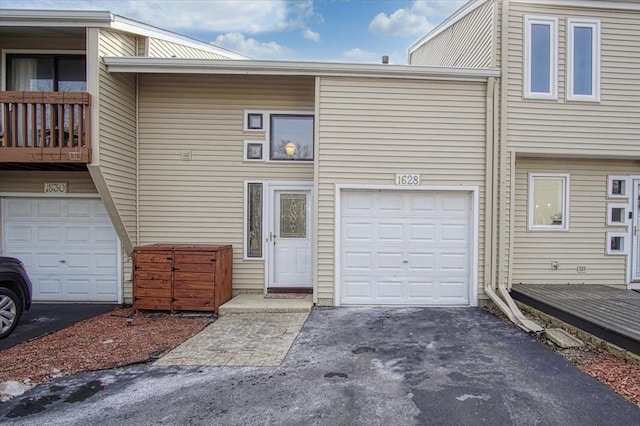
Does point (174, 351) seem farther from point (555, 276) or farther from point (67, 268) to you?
point (555, 276)

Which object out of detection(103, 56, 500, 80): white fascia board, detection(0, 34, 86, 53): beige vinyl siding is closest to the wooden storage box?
detection(103, 56, 500, 80): white fascia board

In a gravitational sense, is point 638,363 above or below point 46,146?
below

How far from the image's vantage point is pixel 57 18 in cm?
574

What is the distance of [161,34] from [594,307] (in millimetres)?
8817

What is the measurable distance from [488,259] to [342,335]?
314 centimetres

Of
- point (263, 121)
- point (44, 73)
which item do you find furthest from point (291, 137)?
point (44, 73)

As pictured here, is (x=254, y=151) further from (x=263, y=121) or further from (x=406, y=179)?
(x=406, y=179)

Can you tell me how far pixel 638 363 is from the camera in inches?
153

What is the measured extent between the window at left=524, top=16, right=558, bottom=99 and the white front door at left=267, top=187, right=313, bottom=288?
448 centimetres

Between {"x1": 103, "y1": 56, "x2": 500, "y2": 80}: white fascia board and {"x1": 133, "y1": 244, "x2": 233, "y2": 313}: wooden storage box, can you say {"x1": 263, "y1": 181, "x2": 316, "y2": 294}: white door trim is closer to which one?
{"x1": 133, "y1": 244, "x2": 233, "y2": 313}: wooden storage box

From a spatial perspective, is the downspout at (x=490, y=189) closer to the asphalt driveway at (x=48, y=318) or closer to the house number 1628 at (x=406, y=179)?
the house number 1628 at (x=406, y=179)

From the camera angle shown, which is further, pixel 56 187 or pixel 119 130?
pixel 56 187

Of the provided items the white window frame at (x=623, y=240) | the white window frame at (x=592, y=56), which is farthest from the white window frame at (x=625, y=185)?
the white window frame at (x=592, y=56)

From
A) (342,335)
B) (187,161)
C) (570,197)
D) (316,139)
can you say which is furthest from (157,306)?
(570,197)
